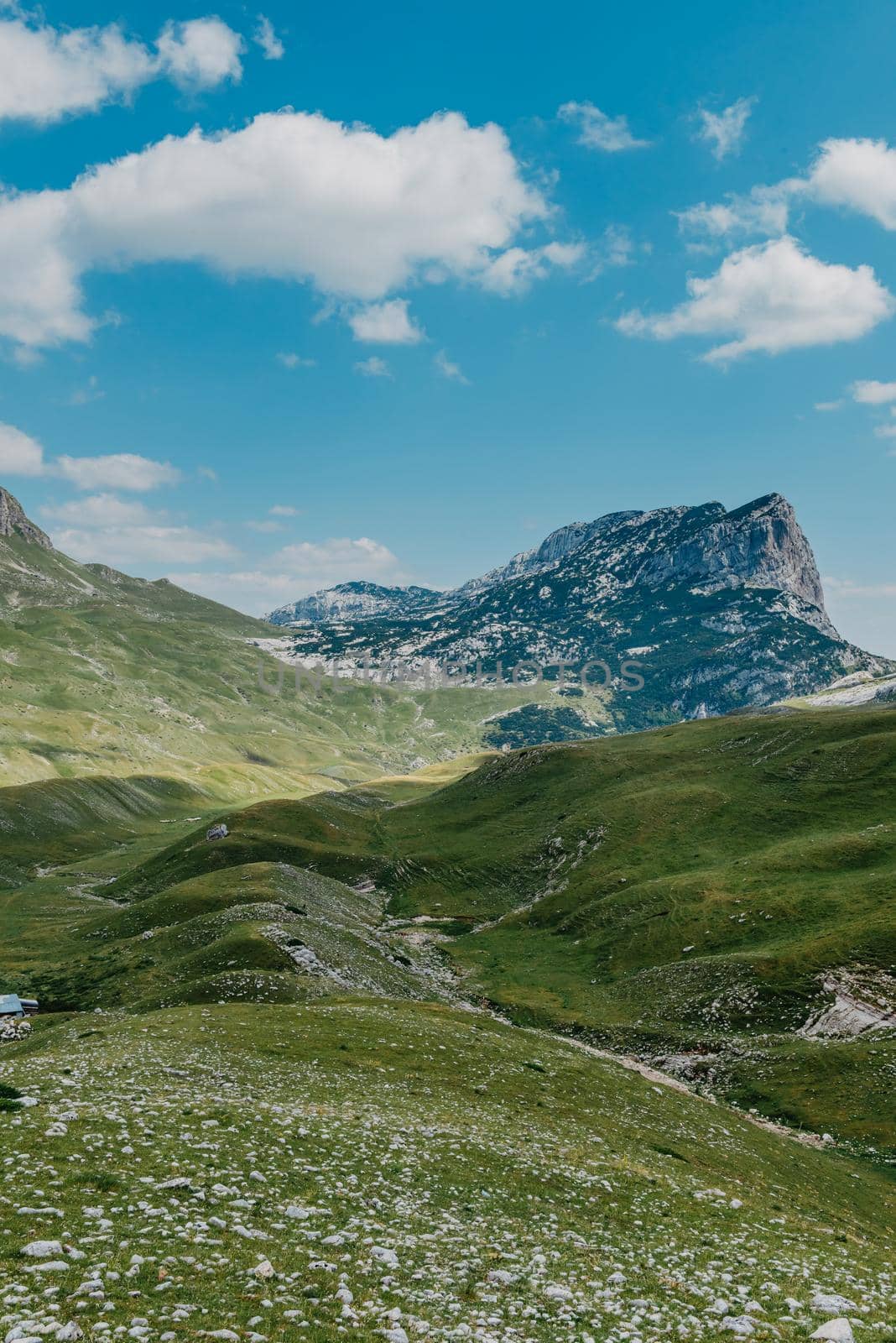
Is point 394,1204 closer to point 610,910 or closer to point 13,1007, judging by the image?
point 13,1007

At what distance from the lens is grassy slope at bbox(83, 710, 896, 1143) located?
62.5m

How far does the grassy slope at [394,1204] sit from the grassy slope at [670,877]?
2259cm

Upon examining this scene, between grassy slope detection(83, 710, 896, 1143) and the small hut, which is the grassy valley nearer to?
grassy slope detection(83, 710, 896, 1143)

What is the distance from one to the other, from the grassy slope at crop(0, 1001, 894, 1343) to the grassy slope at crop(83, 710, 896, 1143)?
22.6 m

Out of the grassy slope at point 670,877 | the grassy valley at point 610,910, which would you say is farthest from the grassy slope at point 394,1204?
the grassy slope at point 670,877

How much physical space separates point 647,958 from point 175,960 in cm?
5077

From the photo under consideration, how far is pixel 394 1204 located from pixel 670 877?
8613 centimetres

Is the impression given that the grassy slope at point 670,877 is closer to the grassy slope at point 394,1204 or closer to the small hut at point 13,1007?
the grassy slope at point 394,1204

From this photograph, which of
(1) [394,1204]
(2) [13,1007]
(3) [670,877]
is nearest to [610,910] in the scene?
(3) [670,877]

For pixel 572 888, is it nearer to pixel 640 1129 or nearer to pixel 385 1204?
pixel 640 1129

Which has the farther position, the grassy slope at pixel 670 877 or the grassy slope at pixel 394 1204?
the grassy slope at pixel 670 877

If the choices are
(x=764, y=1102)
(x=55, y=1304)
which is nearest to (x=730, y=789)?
(x=764, y=1102)

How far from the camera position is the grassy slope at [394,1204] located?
42.8 ft

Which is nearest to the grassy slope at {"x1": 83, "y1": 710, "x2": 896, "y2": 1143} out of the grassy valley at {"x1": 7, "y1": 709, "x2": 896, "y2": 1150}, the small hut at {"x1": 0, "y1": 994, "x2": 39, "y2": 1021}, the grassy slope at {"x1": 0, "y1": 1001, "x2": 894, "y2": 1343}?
the grassy valley at {"x1": 7, "y1": 709, "x2": 896, "y2": 1150}
